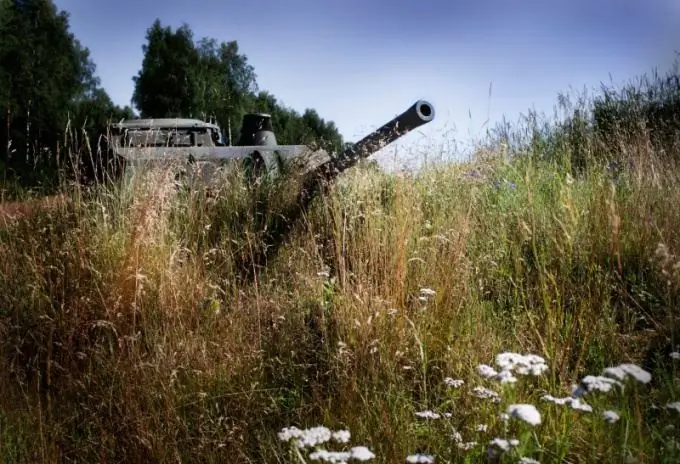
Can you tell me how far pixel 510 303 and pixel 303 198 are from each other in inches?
65.6

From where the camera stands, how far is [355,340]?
2.74 m

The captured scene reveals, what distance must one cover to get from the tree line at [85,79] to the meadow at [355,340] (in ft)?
63.5

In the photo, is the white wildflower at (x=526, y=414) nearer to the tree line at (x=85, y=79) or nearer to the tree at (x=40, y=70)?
the tree line at (x=85, y=79)

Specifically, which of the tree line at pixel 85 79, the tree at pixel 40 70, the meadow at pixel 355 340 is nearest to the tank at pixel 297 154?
the meadow at pixel 355 340

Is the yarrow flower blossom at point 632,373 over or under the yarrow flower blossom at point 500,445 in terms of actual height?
over

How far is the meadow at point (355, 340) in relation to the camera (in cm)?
215

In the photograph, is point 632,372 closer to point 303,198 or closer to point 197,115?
point 303,198

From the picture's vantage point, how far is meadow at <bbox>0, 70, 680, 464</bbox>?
7.07 feet

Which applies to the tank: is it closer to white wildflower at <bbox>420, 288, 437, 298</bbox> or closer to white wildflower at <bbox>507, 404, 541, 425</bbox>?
white wildflower at <bbox>420, 288, 437, 298</bbox>

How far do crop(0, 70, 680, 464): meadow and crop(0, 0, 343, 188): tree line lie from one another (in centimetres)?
1936

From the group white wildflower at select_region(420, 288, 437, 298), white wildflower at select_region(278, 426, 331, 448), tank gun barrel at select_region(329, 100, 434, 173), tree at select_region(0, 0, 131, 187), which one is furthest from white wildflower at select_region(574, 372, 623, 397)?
tree at select_region(0, 0, 131, 187)

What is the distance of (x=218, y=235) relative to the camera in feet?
14.9

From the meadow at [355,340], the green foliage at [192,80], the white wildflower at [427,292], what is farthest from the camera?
the green foliage at [192,80]

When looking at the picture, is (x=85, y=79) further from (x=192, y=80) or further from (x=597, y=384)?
(x=597, y=384)
